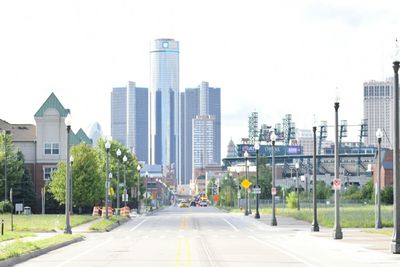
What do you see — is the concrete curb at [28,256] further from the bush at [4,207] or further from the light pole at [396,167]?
the bush at [4,207]

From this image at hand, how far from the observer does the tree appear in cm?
8181

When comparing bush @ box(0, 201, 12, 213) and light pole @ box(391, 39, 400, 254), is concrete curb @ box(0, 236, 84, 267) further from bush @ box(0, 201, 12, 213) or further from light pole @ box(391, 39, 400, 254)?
bush @ box(0, 201, 12, 213)

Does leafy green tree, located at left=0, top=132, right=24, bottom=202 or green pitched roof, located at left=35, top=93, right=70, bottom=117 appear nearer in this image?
leafy green tree, located at left=0, top=132, right=24, bottom=202

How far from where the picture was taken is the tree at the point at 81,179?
268 ft

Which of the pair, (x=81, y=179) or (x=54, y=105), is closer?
(x=81, y=179)

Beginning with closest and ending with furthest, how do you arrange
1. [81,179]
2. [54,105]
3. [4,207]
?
[4,207]
[81,179]
[54,105]

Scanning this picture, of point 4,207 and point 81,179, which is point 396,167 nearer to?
point 4,207

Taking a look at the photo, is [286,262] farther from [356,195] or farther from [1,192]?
[356,195]

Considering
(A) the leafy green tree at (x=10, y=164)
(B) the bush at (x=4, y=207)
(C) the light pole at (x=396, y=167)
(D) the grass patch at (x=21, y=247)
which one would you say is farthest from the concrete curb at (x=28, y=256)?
(A) the leafy green tree at (x=10, y=164)

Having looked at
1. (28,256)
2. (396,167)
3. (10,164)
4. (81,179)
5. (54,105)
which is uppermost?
(54,105)

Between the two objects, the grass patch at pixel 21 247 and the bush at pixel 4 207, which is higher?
the grass patch at pixel 21 247

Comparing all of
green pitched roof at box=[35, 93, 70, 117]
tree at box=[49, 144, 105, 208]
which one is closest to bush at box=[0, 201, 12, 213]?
tree at box=[49, 144, 105, 208]

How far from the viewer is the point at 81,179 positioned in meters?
82.4

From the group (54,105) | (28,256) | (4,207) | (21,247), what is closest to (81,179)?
(4,207)
